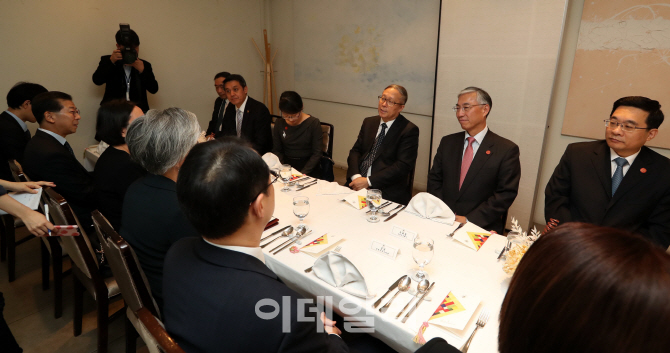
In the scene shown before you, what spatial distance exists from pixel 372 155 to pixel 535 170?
1.57 metres

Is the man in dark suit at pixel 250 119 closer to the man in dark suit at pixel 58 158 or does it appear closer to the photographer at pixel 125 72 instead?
the photographer at pixel 125 72

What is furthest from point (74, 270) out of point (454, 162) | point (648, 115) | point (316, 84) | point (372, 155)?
point (316, 84)

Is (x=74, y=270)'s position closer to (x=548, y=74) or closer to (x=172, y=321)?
(x=172, y=321)

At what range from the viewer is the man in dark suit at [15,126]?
2.92 meters

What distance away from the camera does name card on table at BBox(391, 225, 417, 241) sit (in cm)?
174

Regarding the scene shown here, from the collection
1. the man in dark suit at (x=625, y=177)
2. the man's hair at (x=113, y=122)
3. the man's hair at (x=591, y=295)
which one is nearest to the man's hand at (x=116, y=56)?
the man's hair at (x=113, y=122)

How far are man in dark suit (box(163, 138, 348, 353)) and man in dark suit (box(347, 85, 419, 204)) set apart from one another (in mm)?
2058

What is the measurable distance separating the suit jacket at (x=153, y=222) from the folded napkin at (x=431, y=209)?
118 cm

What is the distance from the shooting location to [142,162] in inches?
64.6

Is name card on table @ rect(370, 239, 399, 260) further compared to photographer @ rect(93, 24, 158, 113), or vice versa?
photographer @ rect(93, 24, 158, 113)

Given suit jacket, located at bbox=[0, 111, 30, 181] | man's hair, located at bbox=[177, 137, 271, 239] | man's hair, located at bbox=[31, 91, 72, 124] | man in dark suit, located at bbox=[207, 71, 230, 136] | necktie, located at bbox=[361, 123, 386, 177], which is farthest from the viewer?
man in dark suit, located at bbox=[207, 71, 230, 136]

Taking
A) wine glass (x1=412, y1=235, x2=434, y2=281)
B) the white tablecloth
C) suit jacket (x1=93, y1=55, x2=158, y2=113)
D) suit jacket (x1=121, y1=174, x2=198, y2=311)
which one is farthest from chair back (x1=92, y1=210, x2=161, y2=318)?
suit jacket (x1=93, y1=55, x2=158, y2=113)

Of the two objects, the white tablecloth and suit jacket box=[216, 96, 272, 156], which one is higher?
suit jacket box=[216, 96, 272, 156]

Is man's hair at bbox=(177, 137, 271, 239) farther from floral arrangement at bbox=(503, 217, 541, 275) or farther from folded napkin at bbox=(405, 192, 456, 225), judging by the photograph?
folded napkin at bbox=(405, 192, 456, 225)
